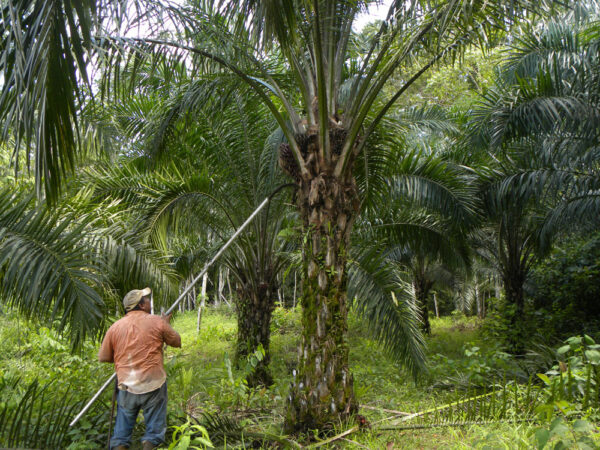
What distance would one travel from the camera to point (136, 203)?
7.28m

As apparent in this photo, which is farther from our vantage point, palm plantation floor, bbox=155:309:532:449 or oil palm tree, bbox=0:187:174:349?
oil palm tree, bbox=0:187:174:349

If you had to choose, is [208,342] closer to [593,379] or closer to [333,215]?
[333,215]

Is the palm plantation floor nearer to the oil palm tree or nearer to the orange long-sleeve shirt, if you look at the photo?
the orange long-sleeve shirt

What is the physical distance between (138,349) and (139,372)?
183mm

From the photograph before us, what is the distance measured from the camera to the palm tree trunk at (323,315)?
459 centimetres

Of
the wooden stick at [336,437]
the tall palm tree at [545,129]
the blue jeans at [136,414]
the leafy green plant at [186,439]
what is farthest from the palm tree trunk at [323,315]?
the tall palm tree at [545,129]

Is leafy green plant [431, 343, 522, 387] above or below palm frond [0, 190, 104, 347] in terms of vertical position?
below

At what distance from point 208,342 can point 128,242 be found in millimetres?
9302

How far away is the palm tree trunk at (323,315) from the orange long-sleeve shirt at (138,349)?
131 cm

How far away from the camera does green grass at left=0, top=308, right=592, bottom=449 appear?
4.21 meters

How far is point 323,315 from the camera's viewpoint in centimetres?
470

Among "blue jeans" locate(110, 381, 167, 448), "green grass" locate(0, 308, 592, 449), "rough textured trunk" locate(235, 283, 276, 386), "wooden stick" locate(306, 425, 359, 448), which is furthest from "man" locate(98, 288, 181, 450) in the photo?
"rough textured trunk" locate(235, 283, 276, 386)

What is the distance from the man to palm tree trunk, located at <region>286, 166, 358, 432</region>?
129 centimetres

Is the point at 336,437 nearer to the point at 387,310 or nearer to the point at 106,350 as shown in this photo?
the point at 106,350
